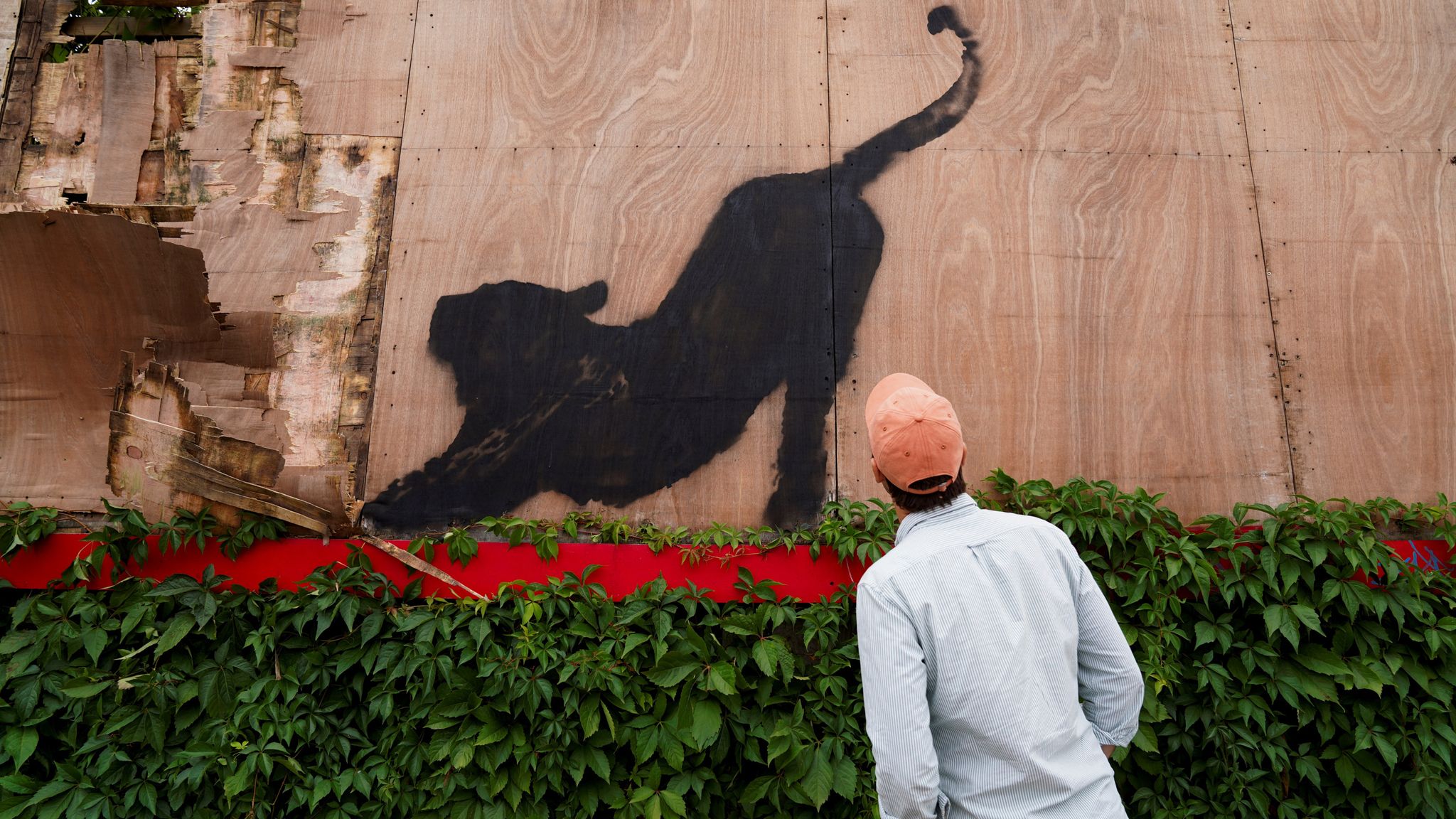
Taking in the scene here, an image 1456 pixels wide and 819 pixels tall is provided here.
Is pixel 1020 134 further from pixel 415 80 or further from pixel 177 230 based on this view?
pixel 177 230

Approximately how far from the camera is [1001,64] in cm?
341

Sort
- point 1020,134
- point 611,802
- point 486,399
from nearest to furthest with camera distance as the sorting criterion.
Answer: point 611,802 → point 486,399 → point 1020,134

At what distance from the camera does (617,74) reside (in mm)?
3393

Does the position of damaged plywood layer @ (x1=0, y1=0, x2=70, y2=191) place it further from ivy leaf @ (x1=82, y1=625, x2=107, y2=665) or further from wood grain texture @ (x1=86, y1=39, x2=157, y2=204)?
ivy leaf @ (x1=82, y1=625, x2=107, y2=665)

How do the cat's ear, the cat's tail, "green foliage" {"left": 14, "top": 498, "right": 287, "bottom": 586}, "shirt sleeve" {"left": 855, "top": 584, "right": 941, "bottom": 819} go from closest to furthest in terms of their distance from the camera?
"shirt sleeve" {"left": 855, "top": 584, "right": 941, "bottom": 819}
"green foliage" {"left": 14, "top": 498, "right": 287, "bottom": 586}
the cat's ear
the cat's tail

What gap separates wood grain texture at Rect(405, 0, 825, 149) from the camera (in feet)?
11.0

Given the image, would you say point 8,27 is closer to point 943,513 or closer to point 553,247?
point 553,247

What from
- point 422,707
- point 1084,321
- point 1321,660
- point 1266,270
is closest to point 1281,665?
point 1321,660

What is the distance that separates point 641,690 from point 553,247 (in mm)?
1806

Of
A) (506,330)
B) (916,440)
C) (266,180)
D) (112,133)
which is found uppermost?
(112,133)

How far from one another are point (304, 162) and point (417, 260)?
692mm

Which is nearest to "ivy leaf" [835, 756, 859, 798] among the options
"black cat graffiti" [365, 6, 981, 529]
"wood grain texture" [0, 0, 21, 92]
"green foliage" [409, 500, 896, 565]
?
"green foliage" [409, 500, 896, 565]

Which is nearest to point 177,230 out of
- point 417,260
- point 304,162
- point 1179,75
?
point 304,162

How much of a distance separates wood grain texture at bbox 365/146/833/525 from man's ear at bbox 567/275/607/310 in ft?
0.07
